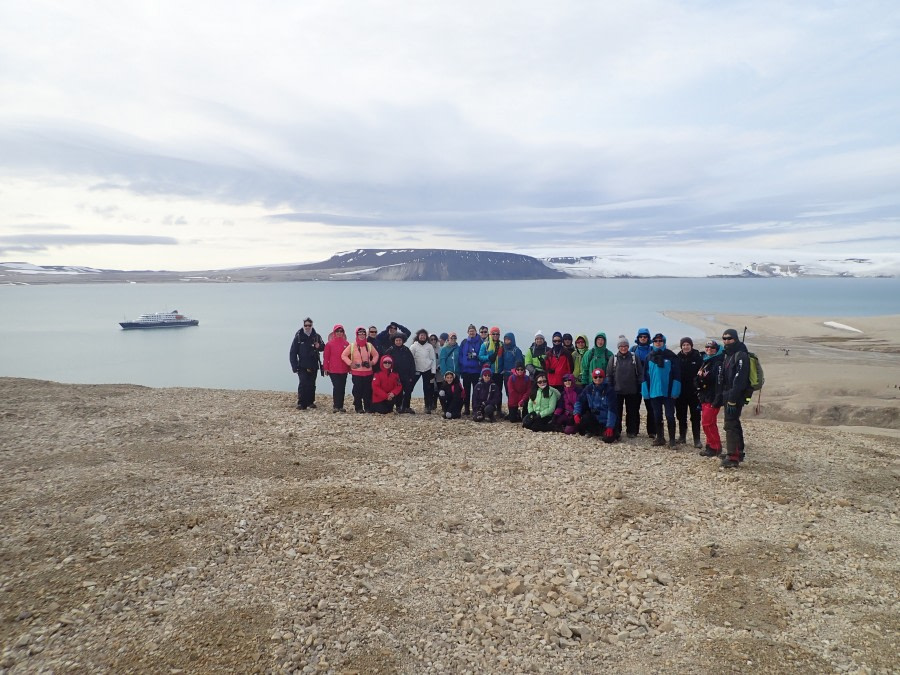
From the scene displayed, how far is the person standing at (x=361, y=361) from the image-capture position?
36.9 ft

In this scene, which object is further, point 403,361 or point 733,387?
point 403,361

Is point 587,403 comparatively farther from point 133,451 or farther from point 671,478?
point 133,451

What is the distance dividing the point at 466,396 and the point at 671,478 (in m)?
4.79

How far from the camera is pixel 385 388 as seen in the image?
1143cm

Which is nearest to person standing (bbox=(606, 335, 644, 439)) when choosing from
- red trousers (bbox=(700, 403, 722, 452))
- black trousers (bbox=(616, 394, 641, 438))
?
black trousers (bbox=(616, 394, 641, 438))

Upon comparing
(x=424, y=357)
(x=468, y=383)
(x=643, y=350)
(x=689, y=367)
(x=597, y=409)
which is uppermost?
(x=643, y=350)

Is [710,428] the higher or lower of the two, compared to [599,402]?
lower

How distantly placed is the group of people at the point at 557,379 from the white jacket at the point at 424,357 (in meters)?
0.02

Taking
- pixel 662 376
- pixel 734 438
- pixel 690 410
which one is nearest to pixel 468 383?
pixel 662 376

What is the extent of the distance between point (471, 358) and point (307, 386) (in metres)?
3.58

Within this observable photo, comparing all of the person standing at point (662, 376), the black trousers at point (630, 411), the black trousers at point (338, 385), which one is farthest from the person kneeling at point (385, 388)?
the person standing at point (662, 376)

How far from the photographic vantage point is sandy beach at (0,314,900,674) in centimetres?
427

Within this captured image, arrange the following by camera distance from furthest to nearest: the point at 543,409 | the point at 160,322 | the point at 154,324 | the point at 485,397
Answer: the point at 160,322 → the point at 154,324 → the point at 485,397 → the point at 543,409

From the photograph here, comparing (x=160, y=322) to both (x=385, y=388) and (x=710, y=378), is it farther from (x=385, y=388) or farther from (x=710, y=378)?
(x=710, y=378)
